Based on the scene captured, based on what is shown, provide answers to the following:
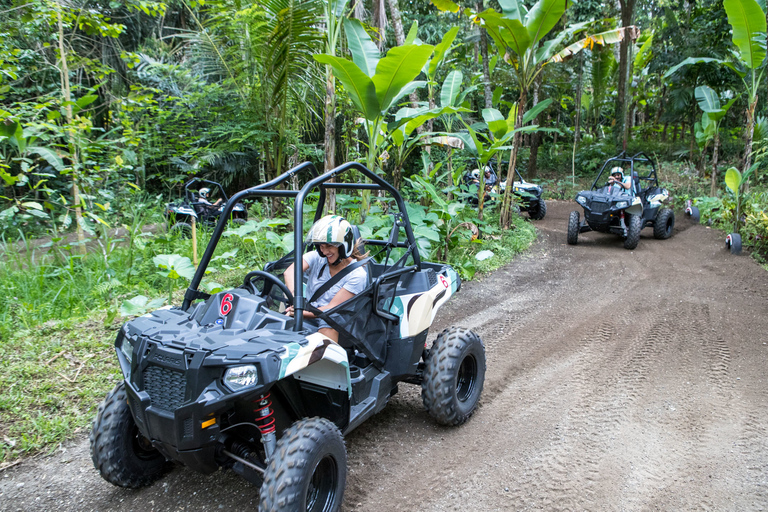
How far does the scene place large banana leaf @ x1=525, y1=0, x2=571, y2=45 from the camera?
26.0 feet

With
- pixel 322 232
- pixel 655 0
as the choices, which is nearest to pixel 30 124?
pixel 322 232

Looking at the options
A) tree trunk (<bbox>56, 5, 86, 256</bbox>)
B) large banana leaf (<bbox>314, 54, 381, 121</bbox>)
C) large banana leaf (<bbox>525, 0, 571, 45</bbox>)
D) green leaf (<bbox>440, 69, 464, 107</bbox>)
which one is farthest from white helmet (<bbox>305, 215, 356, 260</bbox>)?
large banana leaf (<bbox>525, 0, 571, 45</bbox>)

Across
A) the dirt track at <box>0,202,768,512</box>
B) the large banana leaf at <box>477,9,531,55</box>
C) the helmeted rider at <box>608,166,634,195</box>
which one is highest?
the large banana leaf at <box>477,9,531,55</box>

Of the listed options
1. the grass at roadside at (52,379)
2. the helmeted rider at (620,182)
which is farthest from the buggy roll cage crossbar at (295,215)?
the helmeted rider at (620,182)

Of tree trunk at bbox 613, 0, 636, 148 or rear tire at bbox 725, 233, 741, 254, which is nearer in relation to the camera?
rear tire at bbox 725, 233, 741, 254

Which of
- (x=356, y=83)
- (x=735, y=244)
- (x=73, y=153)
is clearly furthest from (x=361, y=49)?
(x=735, y=244)

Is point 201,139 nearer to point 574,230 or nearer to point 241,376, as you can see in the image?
point 574,230

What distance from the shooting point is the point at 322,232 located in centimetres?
299

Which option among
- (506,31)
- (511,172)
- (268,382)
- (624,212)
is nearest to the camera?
(268,382)

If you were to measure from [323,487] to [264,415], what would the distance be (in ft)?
1.61

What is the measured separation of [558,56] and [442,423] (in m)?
7.73

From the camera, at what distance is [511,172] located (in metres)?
9.80

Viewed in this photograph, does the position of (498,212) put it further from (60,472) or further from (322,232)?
(60,472)

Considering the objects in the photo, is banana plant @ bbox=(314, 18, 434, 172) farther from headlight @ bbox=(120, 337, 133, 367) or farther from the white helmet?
headlight @ bbox=(120, 337, 133, 367)
